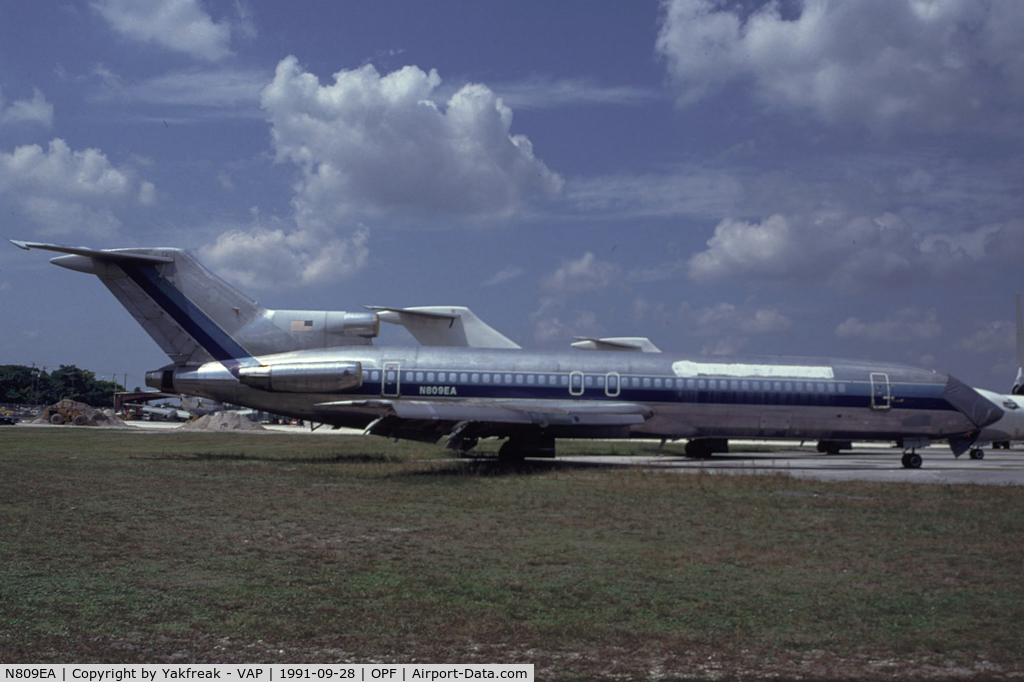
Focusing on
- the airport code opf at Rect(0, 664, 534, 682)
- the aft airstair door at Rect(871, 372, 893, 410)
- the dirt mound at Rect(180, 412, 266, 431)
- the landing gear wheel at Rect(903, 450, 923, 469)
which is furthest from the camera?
the dirt mound at Rect(180, 412, 266, 431)

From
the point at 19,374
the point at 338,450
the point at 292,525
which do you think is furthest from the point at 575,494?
the point at 19,374

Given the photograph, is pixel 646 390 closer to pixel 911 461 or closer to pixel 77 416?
pixel 911 461

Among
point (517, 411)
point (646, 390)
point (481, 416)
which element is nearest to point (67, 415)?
point (517, 411)

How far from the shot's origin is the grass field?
5.71 meters

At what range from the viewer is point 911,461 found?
81.3 feet

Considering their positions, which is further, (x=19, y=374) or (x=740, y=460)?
(x=19, y=374)

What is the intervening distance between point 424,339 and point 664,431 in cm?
1300

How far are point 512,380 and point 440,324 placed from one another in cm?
1041

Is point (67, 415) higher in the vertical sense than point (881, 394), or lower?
lower

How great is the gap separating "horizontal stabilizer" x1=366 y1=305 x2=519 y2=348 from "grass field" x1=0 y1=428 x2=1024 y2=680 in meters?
18.6

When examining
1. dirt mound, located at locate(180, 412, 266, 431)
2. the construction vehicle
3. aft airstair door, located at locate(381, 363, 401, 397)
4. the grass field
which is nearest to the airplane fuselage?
aft airstair door, located at locate(381, 363, 401, 397)

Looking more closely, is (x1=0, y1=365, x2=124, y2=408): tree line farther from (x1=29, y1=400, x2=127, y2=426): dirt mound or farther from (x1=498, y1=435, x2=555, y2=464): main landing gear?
(x1=498, y1=435, x2=555, y2=464): main landing gear

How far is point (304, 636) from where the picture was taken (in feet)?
19.7

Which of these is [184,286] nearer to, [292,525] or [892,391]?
[292,525]
